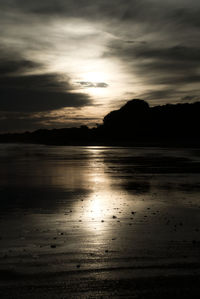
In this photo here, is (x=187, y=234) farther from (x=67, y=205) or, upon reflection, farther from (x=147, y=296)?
(x=67, y=205)

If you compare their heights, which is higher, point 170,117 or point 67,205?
point 170,117

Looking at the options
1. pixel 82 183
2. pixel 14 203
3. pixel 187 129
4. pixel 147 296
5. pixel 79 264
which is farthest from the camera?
pixel 187 129

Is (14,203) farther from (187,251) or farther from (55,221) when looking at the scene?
(187,251)

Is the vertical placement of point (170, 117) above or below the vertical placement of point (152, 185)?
above

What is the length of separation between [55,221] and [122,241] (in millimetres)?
2551

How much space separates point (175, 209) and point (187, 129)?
154004 mm

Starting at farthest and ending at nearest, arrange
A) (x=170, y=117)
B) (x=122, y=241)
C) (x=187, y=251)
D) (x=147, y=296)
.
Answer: (x=170, y=117)
(x=122, y=241)
(x=187, y=251)
(x=147, y=296)

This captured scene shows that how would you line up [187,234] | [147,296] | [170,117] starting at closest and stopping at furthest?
[147,296], [187,234], [170,117]

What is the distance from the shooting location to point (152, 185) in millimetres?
16688

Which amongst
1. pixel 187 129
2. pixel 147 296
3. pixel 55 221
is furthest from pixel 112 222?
pixel 187 129

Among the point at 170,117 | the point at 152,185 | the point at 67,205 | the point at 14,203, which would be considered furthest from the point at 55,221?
the point at 170,117

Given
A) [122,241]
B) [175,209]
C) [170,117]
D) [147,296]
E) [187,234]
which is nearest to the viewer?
[147,296]

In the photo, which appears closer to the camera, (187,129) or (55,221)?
(55,221)

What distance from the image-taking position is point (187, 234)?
8.14 meters
